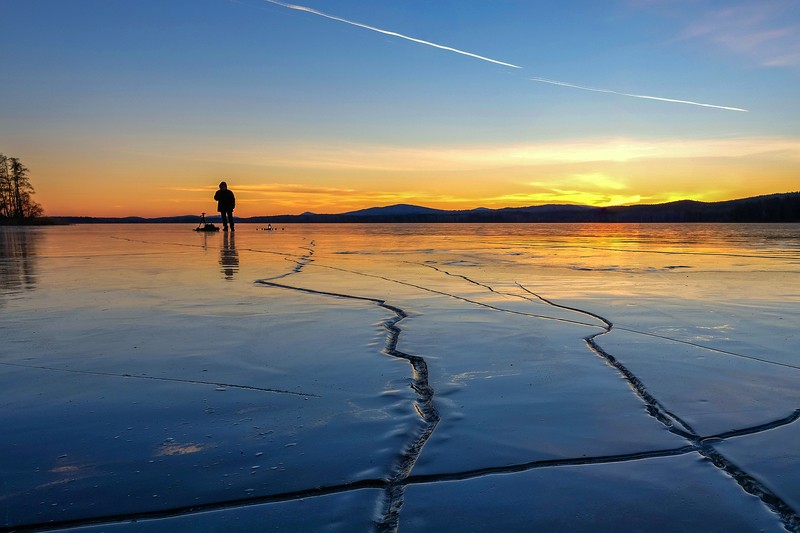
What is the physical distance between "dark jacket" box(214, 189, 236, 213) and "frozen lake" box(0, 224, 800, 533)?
26500mm

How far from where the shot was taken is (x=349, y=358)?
3.94m

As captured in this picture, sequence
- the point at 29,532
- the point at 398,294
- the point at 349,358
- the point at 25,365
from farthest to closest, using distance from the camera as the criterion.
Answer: the point at 398,294
the point at 349,358
the point at 25,365
the point at 29,532

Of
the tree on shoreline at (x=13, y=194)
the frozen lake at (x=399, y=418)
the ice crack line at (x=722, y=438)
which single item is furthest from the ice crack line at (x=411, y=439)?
the tree on shoreline at (x=13, y=194)

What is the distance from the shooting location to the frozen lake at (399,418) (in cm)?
189

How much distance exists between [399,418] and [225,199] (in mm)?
31032

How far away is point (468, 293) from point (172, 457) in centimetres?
542

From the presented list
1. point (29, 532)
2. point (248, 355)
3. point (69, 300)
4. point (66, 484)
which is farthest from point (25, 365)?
point (69, 300)

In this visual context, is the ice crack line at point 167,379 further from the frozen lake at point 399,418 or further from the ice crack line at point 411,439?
the ice crack line at point 411,439

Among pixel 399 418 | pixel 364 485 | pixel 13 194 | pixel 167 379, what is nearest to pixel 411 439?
pixel 399 418

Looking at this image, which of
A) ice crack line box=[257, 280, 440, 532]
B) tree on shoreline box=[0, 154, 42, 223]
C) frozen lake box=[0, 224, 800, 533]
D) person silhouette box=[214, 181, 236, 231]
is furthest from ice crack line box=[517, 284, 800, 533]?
tree on shoreline box=[0, 154, 42, 223]

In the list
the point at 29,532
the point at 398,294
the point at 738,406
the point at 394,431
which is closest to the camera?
the point at 29,532

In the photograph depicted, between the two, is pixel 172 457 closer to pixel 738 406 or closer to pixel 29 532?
pixel 29 532

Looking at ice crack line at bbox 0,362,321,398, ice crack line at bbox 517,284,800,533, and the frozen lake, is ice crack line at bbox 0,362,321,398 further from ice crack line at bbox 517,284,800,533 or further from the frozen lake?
ice crack line at bbox 517,284,800,533

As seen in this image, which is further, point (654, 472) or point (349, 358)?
point (349, 358)
